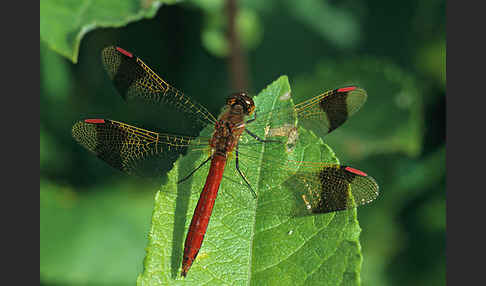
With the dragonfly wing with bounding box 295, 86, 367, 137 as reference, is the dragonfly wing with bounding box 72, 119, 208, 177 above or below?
below

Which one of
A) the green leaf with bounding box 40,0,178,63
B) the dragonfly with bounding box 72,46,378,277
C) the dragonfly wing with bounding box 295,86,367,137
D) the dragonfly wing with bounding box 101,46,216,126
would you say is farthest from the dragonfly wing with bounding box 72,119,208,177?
the dragonfly wing with bounding box 295,86,367,137

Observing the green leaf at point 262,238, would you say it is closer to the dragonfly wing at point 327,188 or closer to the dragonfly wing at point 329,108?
the dragonfly wing at point 327,188

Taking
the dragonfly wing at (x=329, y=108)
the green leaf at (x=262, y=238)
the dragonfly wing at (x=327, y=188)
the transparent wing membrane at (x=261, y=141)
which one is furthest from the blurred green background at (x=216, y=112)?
the green leaf at (x=262, y=238)

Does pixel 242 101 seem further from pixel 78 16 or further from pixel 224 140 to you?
pixel 78 16

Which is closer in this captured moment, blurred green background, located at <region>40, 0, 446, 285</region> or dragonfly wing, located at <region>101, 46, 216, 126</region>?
dragonfly wing, located at <region>101, 46, 216, 126</region>

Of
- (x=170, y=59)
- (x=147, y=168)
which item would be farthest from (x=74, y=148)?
(x=147, y=168)

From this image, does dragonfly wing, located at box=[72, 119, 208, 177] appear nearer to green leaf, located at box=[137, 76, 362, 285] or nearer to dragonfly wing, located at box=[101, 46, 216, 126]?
dragonfly wing, located at box=[101, 46, 216, 126]
